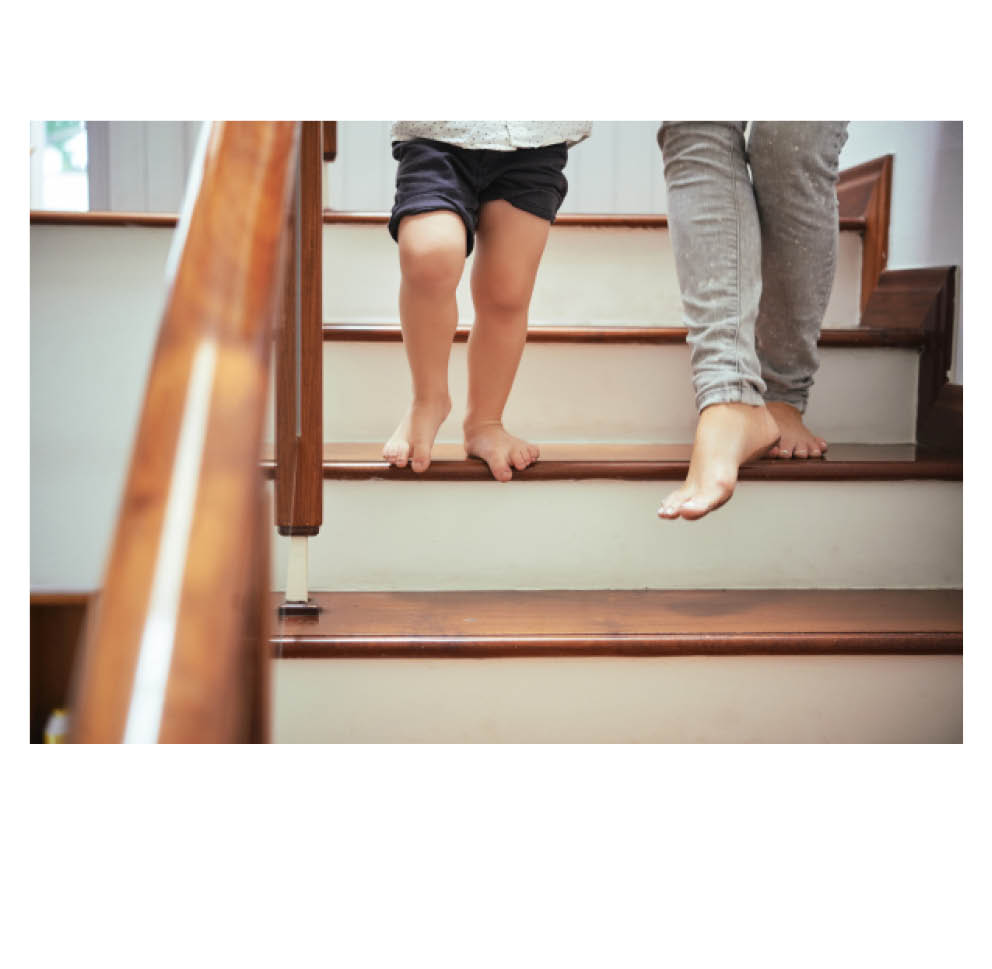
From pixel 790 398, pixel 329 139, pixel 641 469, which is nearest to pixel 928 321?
pixel 790 398

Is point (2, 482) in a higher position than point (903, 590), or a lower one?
higher

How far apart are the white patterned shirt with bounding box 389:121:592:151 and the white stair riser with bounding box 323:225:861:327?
44cm

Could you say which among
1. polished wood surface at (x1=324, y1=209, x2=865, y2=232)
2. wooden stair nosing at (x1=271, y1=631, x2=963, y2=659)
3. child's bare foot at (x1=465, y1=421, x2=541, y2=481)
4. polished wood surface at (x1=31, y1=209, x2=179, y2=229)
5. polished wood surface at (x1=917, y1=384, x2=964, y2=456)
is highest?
polished wood surface at (x1=324, y1=209, x2=865, y2=232)

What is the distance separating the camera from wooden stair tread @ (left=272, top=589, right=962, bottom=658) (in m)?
0.75

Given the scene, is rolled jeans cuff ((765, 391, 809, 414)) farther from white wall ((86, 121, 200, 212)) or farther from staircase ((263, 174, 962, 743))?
white wall ((86, 121, 200, 212))

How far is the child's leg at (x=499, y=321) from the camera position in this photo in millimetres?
901

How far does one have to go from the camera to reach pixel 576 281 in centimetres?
134

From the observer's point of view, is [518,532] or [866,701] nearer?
[866,701]


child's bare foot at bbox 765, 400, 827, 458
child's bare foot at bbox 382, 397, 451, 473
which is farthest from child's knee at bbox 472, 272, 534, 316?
child's bare foot at bbox 765, 400, 827, 458
